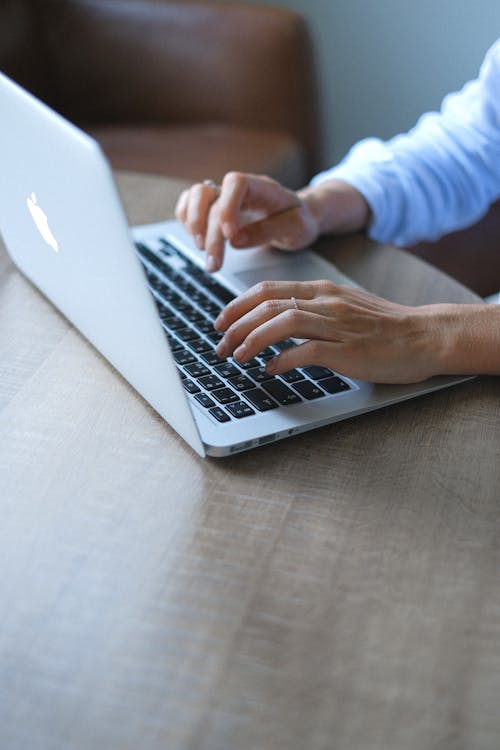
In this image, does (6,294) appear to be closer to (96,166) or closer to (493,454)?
(96,166)

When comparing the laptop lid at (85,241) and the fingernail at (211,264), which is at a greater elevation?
the laptop lid at (85,241)

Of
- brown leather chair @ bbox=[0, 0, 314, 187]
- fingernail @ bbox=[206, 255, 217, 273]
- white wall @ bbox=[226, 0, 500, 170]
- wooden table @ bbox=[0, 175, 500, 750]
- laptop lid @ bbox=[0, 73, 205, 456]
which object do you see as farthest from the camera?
white wall @ bbox=[226, 0, 500, 170]

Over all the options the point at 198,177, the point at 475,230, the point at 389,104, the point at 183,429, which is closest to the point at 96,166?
the point at 183,429

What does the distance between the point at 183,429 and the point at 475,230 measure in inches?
34.1

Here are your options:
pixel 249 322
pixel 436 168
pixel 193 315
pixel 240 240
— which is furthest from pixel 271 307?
pixel 436 168

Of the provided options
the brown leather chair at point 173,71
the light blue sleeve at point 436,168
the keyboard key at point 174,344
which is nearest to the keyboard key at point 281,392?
the keyboard key at point 174,344

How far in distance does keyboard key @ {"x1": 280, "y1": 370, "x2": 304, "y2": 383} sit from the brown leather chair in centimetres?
127

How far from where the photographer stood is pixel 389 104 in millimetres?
2643

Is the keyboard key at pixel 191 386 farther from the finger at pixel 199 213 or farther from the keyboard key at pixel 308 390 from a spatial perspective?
the finger at pixel 199 213

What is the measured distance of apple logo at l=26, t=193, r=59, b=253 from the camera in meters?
0.79

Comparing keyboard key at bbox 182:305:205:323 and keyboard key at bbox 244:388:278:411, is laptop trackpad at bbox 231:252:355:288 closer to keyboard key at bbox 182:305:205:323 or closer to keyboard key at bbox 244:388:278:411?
keyboard key at bbox 182:305:205:323

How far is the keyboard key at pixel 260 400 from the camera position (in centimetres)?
74

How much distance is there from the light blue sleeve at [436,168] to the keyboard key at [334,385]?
1.32 feet

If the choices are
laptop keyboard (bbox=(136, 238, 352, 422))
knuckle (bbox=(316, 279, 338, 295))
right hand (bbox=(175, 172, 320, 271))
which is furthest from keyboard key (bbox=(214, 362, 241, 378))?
right hand (bbox=(175, 172, 320, 271))
